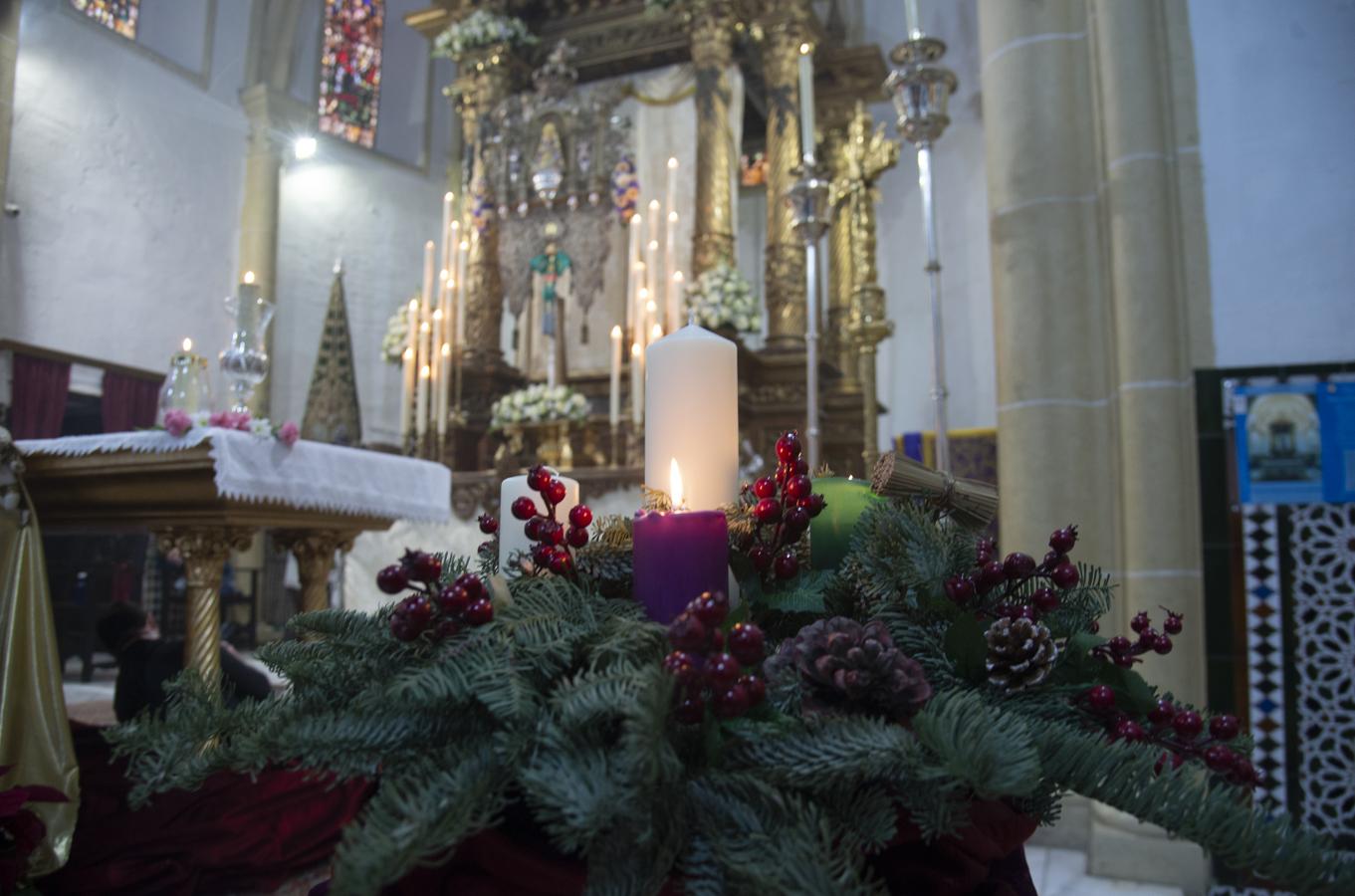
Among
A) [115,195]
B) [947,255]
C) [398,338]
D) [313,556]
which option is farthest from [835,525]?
[115,195]

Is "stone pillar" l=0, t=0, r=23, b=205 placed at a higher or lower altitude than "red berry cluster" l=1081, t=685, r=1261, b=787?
higher

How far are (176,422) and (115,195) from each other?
6.49 m

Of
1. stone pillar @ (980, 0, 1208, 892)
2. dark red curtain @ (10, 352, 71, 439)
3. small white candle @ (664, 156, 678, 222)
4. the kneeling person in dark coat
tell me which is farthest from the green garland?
dark red curtain @ (10, 352, 71, 439)

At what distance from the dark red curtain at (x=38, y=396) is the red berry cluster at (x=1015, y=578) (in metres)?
7.66

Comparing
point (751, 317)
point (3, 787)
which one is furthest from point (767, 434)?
point (3, 787)

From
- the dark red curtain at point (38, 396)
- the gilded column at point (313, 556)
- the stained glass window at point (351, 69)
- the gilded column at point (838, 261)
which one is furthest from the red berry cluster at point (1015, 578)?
the stained glass window at point (351, 69)

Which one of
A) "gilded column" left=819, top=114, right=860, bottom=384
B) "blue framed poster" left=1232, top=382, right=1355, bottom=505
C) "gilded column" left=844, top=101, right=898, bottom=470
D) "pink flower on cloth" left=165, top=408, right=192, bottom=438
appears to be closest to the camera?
"blue framed poster" left=1232, top=382, right=1355, bottom=505

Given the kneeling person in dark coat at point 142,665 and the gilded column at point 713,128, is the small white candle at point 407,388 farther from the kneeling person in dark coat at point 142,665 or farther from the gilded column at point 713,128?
the kneeling person in dark coat at point 142,665

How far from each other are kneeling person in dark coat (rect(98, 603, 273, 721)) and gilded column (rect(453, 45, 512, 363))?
3.45m

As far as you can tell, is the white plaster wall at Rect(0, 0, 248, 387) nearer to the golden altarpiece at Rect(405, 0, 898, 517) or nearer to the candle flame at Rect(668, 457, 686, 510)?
the golden altarpiece at Rect(405, 0, 898, 517)

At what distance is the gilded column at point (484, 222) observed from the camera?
6160mm

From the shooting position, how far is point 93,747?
2414 millimetres

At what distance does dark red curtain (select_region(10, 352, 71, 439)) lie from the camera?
21.9 ft

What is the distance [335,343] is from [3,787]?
4.07 metres
